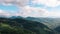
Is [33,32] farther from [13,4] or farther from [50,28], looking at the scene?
[13,4]

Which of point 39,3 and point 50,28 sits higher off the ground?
point 39,3

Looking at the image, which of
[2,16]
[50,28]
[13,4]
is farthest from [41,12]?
[2,16]

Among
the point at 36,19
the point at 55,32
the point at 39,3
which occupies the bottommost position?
the point at 55,32

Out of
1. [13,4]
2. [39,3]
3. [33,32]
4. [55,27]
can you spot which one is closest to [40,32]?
[33,32]

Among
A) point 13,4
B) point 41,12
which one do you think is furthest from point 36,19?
point 13,4

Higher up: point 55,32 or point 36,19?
point 36,19

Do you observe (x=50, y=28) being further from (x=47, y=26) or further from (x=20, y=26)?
(x=20, y=26)
